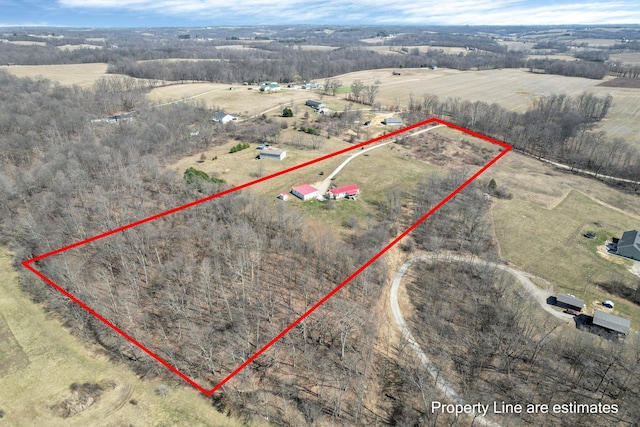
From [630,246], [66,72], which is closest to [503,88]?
[630,246]

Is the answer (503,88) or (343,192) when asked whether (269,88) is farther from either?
(503,88)

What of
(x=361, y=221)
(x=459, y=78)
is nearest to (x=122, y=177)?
(x=361, y=221)

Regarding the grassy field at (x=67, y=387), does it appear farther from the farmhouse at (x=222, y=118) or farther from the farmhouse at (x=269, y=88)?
the farmhouse at (x=269, y=88)

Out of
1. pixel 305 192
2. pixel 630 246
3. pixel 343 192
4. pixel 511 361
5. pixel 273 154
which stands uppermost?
pixel 273 154

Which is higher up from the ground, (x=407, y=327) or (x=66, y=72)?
(x=66, y=72)

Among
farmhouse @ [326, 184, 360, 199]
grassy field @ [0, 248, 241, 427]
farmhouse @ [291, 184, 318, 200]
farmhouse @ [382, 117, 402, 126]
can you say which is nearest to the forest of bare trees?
grassy field @ [0, 248, 241, 427]

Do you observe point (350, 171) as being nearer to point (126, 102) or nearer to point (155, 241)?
point (155, 241)
